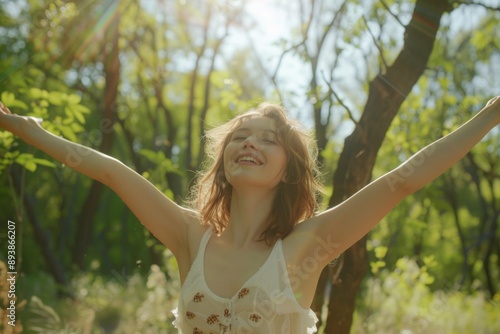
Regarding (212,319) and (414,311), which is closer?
(212,319)

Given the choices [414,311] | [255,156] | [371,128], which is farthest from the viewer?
[414,311]

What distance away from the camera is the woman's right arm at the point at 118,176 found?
296 cm

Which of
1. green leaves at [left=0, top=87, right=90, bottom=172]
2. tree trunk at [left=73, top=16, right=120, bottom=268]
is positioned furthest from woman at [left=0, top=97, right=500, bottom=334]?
tree trunk at [left=73, top=16, right=120, bottom=268]

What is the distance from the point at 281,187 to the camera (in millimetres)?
3053

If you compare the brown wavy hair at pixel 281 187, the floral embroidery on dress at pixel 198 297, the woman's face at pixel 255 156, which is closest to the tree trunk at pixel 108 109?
the brown wavy hair at pixel 281 187

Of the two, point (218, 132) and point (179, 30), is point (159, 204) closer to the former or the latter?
point (218, 132)

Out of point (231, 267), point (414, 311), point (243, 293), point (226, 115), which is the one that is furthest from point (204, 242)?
point (226, 115)

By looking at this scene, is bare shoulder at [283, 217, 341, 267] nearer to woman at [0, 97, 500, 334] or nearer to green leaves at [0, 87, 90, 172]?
woman at [0, 97, 500, 334]

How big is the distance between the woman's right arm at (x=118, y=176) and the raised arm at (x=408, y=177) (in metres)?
0.78

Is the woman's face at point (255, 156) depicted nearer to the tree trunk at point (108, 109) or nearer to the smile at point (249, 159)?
the smile at point (249, 159)

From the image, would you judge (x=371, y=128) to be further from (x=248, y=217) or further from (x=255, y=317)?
(x=255, y=317)

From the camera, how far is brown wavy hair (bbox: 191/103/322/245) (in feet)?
9.62

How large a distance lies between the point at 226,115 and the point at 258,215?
8184mm

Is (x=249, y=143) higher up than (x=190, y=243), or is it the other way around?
(x=249, y=143)
